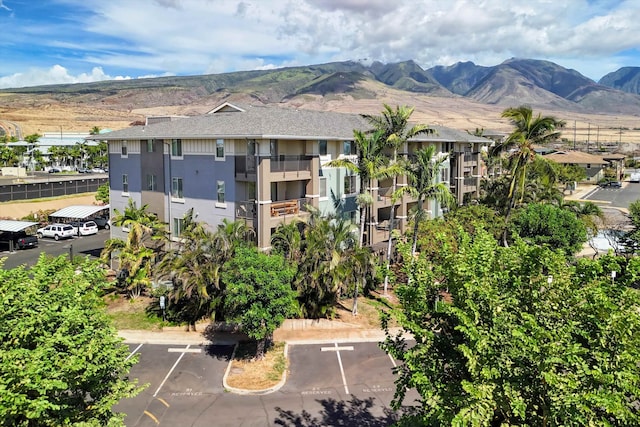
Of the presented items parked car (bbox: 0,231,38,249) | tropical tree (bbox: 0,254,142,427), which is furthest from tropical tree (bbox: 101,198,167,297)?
parked car (bbox: 0,231,38,249)

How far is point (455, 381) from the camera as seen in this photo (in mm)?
10461

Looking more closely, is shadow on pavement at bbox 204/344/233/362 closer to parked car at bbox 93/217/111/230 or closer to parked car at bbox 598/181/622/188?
parked car at bbox 93/217/111/230

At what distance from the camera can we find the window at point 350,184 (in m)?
35.7

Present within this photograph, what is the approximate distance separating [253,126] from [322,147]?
18.9ft

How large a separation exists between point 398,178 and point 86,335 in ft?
106

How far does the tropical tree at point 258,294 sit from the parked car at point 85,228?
36723mm

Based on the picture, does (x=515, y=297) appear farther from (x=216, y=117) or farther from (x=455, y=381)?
(x=216, y=117)

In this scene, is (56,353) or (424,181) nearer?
(56,353)

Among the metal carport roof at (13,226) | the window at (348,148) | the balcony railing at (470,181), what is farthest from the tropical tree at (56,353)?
the balcony railing at (470,181)

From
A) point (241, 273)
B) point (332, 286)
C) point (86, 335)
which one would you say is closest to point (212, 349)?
point (241, 273)

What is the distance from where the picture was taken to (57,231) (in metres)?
50.2

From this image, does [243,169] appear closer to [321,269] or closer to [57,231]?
[321,269]

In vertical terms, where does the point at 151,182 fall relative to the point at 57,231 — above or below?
above

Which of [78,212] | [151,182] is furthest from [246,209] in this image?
[78,212]
